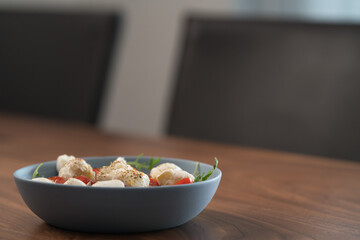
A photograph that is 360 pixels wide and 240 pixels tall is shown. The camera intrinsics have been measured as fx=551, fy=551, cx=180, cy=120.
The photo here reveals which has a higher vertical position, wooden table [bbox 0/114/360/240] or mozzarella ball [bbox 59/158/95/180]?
mozzarella ball [bbox 59/158/95/180]

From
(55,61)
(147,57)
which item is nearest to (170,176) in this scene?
(55,61)

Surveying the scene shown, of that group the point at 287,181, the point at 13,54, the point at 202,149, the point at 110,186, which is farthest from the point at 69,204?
the point at 13,54

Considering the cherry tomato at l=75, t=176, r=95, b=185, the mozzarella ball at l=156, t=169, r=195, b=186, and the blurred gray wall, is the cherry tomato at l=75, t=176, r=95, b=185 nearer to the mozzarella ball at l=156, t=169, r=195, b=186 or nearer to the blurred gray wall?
the mozzarella ball at l=156, t=169, r=195, b=186

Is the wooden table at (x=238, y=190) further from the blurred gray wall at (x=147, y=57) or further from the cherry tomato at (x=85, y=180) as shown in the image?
the blurred gray wall at (x=147, y=57)

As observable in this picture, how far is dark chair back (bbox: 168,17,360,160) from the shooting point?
134 cm

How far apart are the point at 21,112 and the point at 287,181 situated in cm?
142

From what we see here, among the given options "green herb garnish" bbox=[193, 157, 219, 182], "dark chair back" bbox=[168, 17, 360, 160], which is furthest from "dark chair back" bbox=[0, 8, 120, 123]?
"green herb garnish" bbox=[193, 157, 219, 182]

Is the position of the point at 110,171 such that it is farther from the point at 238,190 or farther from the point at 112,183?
the point at 238,190

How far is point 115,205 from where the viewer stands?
1.62 ft

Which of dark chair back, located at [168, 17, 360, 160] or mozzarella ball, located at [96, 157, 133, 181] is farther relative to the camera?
dark chair back, located at [168, 17, 360, 160]

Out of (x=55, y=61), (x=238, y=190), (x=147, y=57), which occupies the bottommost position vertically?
(x=238, y=190)

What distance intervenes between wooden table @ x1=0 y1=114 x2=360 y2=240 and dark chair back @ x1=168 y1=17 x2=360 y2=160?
203 millimetres

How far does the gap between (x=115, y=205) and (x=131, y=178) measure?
0.11ft

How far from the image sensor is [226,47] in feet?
5.01
